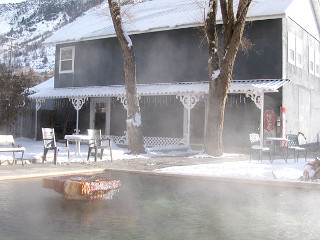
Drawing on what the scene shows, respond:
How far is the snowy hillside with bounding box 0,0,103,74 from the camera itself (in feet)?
376

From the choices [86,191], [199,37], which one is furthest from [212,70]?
[86,191]

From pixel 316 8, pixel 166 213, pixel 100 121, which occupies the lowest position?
pixel 166 213

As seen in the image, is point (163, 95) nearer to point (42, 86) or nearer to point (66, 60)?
point (66, 60)

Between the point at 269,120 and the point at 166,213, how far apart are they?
12.4 metres

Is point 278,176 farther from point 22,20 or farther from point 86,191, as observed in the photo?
point 22,20

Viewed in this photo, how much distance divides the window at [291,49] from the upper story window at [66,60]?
11517mm

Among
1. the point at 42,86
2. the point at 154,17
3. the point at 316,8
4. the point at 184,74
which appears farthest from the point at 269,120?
the point at 42,86

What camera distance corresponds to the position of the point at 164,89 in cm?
1844

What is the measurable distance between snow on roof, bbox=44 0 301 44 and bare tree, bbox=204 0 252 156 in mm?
1309

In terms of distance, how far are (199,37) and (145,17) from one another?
4048mm

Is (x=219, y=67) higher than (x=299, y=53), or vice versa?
(x=299, y=53)

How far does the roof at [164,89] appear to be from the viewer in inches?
638

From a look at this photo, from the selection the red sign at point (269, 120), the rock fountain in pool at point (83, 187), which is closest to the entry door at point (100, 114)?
the red sign at point (269, 120)

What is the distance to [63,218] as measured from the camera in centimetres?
546
